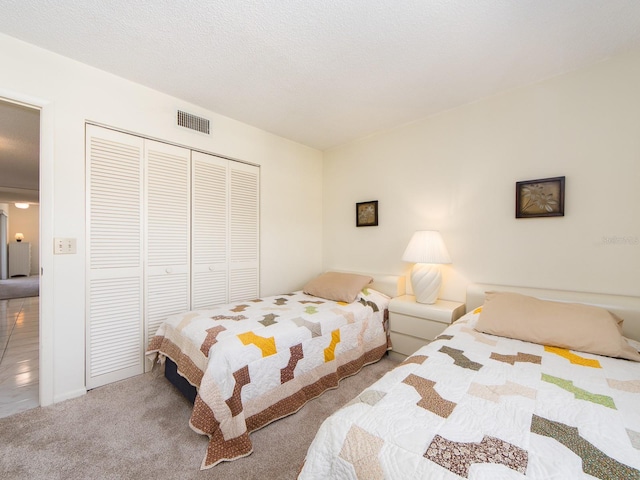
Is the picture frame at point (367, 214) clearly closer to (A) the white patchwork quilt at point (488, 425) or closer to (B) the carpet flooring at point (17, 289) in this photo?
(A) the white patchwork quilt at point (488, 425)

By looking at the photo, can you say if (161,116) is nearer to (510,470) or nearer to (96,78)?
(96,78)

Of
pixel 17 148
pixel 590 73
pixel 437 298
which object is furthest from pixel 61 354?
pixel 590 73

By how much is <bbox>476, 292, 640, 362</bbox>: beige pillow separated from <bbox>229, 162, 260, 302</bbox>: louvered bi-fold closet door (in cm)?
223

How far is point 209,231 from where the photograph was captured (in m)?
2.75

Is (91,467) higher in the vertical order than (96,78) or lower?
lower

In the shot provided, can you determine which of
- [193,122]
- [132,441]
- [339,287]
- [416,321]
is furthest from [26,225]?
[416,321]

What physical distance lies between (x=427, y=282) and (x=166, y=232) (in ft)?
7.88

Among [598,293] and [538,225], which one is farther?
[538,225]

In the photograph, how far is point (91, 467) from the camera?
4.57 ft

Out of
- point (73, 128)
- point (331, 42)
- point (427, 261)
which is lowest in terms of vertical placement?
point (427, 261)

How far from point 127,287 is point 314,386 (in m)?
1.70

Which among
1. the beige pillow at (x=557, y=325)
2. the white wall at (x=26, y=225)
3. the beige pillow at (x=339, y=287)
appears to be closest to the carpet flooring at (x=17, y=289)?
the white wall at (x=26, y=225)

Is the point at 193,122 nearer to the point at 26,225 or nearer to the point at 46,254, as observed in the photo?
the point at 46,254

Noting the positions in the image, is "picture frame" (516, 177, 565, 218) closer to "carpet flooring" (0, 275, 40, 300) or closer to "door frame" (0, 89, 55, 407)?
"door frame" (0, 89, 55, 407)
